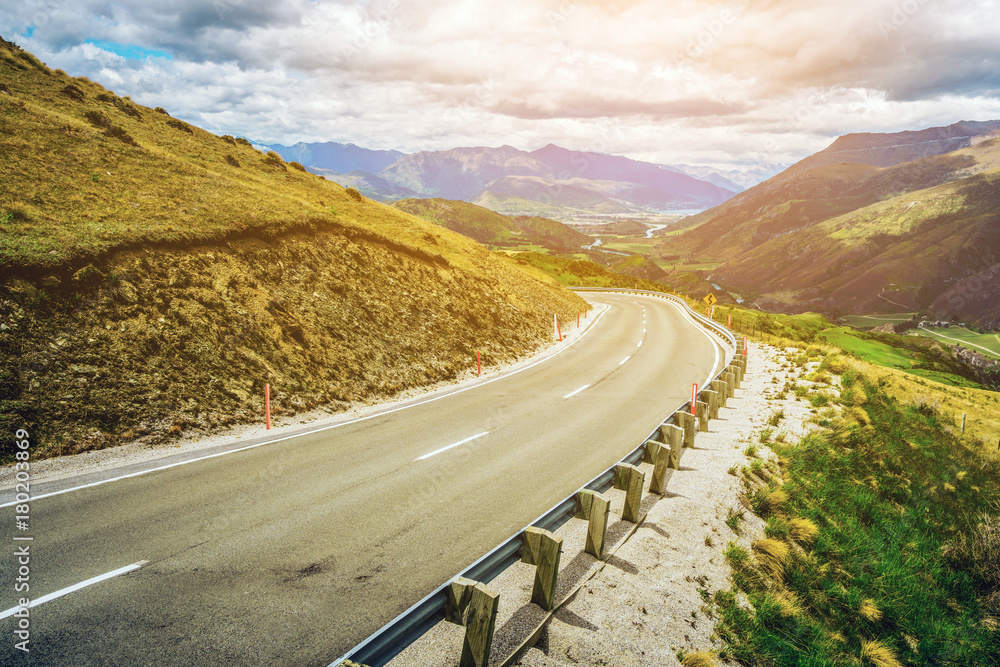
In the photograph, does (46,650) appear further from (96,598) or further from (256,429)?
(256,429)

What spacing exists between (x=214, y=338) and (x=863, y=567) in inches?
631

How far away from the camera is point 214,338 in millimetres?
13641

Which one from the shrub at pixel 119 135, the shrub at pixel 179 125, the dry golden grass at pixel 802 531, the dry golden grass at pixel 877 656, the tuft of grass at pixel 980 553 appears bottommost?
the tuft of grass at pixel 980 553

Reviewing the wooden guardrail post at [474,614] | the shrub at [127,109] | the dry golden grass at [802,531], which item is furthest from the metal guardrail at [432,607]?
the shrub at [127,109]

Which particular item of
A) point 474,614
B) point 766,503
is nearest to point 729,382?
point 766,503

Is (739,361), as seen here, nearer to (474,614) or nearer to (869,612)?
(869,612)

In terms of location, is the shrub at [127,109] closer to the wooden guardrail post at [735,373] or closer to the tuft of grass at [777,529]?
the wooden guardrail post at [735,373]

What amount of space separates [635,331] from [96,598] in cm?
3094

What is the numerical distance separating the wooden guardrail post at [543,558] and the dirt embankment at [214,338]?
9474 millimetres

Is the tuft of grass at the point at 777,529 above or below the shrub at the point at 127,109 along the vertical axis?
below

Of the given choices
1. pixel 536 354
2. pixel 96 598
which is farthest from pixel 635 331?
pixel 96 598

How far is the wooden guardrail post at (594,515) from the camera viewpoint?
605 cm

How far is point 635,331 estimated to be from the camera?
32750 millimetres

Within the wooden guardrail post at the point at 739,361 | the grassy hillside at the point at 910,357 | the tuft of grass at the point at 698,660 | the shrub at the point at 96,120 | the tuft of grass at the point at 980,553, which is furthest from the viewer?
the grassy hillside at the point at 910,357
